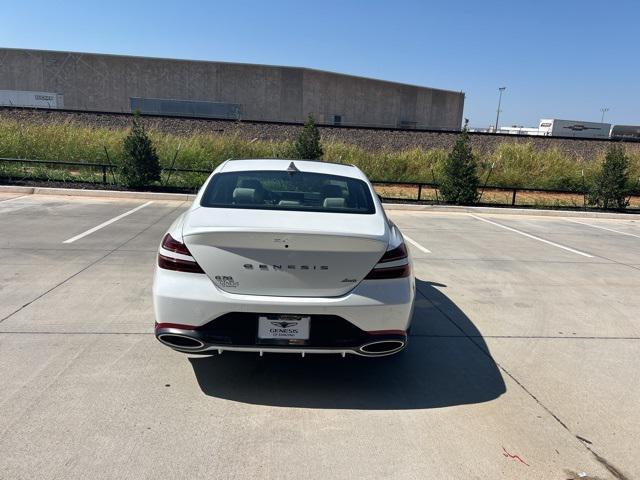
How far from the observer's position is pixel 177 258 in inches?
123

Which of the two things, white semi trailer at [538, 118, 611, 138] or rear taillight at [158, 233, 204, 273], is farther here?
white semi trailer at [538, 118, 611, 138]

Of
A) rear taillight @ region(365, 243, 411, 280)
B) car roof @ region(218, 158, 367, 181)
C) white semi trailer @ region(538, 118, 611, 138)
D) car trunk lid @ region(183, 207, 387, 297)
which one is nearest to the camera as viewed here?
car trunk lid @ region(183, 207, 387, 297)

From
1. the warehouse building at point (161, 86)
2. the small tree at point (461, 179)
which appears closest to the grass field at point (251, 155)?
the small tree at point (461, 179)

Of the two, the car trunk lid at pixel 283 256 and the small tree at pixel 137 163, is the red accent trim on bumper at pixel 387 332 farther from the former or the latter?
the small tree at pixel 137 163

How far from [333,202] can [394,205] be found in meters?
10.3

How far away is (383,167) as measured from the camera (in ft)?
64.1

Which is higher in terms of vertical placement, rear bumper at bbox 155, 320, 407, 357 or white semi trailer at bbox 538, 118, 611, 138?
white semi trailer at bbox 538, 118, 611, 138

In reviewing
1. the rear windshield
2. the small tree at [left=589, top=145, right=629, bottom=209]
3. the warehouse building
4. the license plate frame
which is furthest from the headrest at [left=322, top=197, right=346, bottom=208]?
the warehouse building

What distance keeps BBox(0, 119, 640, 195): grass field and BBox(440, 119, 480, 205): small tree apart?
1.48m

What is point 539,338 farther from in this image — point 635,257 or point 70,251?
point 70,251

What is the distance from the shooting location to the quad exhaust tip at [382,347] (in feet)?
10.4

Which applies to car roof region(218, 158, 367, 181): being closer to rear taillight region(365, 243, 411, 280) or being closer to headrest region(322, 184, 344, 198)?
headrest region(322, 184, 344, 198)

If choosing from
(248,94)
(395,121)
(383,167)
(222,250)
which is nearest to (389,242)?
(222,250)

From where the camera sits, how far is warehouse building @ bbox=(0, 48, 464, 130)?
45.9m
